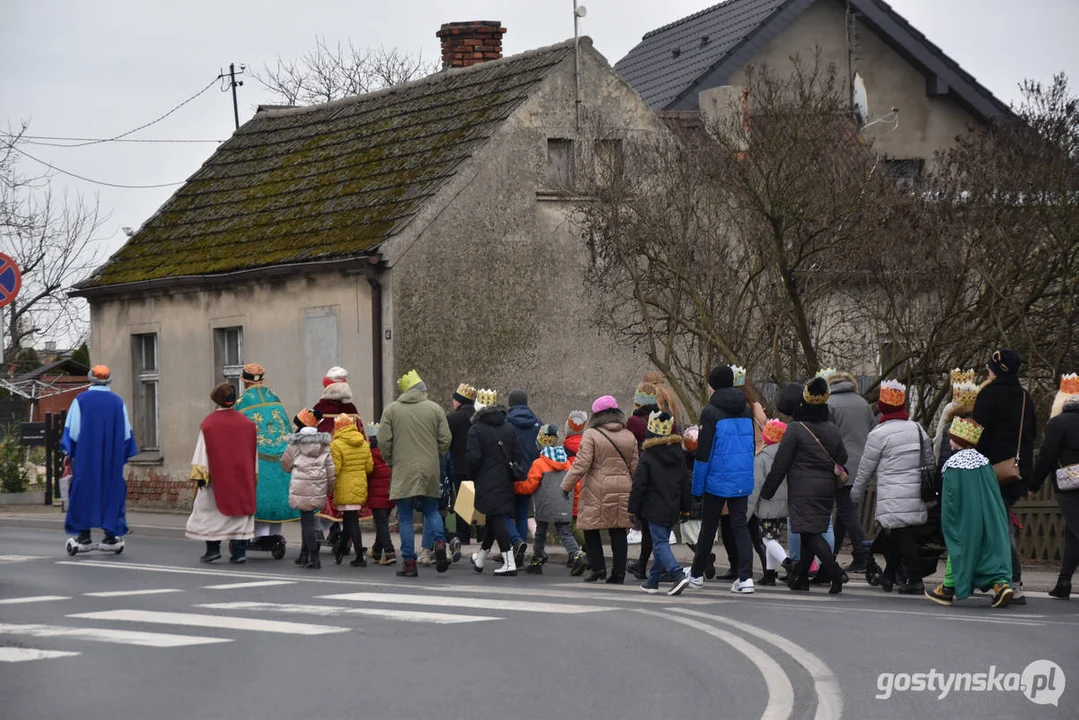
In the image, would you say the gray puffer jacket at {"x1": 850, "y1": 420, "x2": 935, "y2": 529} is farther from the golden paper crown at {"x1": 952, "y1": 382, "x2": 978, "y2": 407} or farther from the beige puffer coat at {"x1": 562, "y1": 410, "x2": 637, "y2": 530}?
the beige puffer coat at {"x1": 562, "y1": 410, "x2": 637, "y2": 530}

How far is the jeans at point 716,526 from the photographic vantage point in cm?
1488

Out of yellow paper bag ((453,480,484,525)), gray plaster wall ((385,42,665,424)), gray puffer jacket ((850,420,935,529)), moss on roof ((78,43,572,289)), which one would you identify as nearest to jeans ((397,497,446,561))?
yellow paper bag ((453,480,484,525))

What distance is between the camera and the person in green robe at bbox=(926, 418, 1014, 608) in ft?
44.0

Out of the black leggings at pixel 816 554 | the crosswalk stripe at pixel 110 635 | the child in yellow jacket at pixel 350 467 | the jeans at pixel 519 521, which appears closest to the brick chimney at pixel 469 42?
the child in yellow jacket at pixel 350 467

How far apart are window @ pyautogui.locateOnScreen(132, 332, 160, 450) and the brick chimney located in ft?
22.5

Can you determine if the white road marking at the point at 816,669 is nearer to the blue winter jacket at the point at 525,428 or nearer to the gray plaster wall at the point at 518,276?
the blue winter jacket at the point at 525,428

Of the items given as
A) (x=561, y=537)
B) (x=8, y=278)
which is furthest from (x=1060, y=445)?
(x=8, y=278)

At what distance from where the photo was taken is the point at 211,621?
1218 cm

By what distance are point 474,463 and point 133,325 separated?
46.9 ft

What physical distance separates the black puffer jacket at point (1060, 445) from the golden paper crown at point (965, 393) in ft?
2.25

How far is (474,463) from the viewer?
16.7 m

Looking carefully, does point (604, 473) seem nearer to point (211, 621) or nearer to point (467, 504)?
point (467, 504)

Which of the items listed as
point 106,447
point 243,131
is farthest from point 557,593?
point 243,131

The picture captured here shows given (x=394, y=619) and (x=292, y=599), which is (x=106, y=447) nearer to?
(x=292, y=599)
